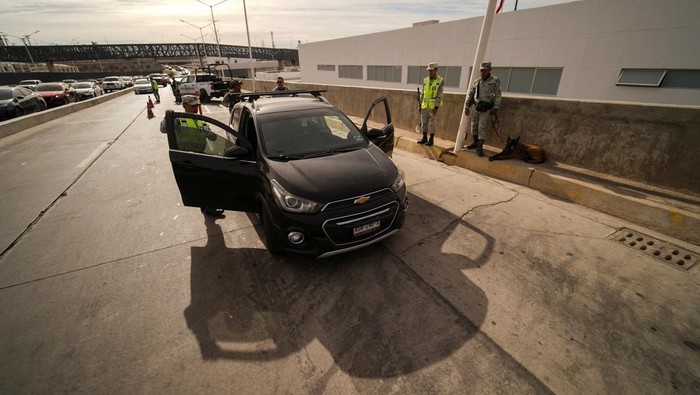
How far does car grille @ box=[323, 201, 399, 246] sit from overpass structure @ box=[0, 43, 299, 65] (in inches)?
2497

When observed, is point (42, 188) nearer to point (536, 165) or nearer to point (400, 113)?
point (400, 113)

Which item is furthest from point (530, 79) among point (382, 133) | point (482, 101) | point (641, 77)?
point (382, 133)

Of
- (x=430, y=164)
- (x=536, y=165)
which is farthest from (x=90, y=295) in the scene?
(x=536, y=165)

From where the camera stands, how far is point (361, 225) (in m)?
3.07

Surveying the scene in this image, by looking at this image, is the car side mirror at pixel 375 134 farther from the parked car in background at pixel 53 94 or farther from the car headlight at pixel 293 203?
the parked car in background at pixel 53 94

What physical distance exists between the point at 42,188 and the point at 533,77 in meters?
20.9

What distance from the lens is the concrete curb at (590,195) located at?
376 centimetres

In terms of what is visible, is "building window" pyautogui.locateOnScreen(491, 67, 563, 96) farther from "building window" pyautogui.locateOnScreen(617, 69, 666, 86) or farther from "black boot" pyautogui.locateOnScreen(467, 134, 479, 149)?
"black boot" pyautogui.locateOnScreen(467, 134, 479, 149)

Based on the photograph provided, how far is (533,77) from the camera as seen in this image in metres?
16.5

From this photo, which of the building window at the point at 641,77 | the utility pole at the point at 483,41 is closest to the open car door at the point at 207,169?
the utility pole at the point at 483,41

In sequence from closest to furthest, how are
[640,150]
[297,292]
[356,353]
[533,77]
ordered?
1. [356,353]
2. [297,292]
3. [640,150]
4. [533,77]

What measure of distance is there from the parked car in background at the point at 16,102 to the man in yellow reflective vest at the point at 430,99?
58.2 ft

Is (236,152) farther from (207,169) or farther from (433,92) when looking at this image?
(433,92)

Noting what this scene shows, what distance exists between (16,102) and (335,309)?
19077 mm
